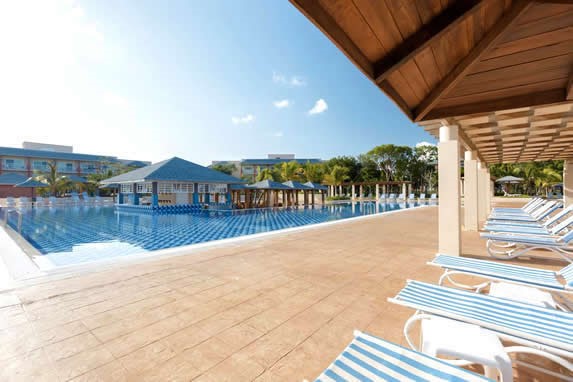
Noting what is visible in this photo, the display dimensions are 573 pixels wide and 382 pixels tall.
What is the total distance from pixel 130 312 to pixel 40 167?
55634mm

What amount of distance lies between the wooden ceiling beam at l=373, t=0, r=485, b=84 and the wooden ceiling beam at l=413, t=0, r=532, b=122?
370 mm

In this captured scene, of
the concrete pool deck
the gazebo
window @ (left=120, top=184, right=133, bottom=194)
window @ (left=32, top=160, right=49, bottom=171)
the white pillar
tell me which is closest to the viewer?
the concrete pool deck

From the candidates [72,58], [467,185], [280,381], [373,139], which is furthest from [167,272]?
[373,139]

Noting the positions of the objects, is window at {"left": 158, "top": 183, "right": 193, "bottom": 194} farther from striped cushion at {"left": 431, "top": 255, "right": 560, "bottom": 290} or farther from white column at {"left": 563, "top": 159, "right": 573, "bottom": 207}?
white column at {"left": 563, "top": 159, "right": 573, "bottom": 207}

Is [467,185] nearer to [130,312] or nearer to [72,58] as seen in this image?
[130,312]

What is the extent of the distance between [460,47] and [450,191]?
2.72 m

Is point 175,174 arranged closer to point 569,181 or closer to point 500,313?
point 500,313

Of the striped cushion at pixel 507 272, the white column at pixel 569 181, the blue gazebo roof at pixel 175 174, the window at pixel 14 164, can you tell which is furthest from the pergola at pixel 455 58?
the window at pixel 14 164

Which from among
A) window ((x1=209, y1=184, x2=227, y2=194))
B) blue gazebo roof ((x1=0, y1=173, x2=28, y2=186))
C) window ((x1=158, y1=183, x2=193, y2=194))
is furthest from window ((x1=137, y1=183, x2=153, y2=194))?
blue gazebo roof ((x1=0, y1=173, x2=28, y2=186))

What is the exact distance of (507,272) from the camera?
263 centimetres

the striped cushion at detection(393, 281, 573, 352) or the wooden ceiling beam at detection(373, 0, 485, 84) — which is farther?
Answer: the wooden ceiling beam at detection(373, 0, 485, 84)

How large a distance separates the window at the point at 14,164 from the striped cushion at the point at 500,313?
57778mm

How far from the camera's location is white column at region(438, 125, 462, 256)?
4641 mm

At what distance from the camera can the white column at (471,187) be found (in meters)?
7.29
